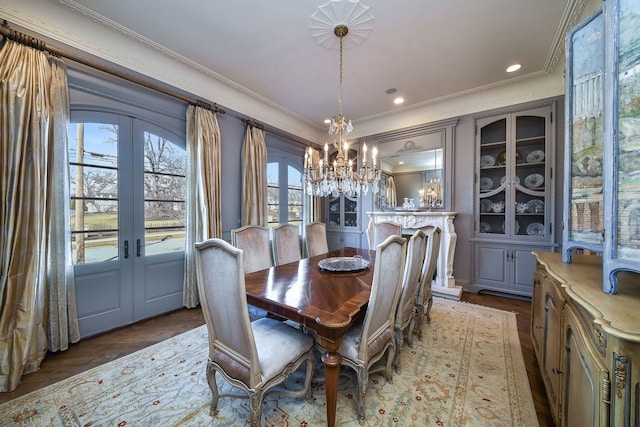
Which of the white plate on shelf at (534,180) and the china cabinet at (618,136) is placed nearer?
the china cabinet at (618,136)

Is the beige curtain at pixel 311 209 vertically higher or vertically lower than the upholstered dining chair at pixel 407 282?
higher

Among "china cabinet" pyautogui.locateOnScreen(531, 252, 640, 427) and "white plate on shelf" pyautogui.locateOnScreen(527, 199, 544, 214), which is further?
"white plate on shelf" pyautogui.locateOnScreen(527, 199, 544, 214)

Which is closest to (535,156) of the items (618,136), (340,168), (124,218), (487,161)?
(487,161)

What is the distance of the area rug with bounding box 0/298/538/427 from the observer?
1438 millimetres

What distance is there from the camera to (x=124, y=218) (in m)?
2.58

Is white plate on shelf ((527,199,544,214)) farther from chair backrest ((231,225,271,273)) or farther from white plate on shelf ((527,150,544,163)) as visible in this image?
chair backrest ((231,225,271,273))

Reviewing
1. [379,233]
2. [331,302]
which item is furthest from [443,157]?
[331,302]

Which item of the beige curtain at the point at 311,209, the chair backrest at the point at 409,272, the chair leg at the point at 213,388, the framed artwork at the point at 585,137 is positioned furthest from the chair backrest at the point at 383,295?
the beige curtain at the point at 311,209

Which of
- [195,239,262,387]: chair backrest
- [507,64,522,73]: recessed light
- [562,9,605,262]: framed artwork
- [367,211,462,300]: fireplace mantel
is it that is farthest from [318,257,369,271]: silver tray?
[507,64,522,73]: recessed light

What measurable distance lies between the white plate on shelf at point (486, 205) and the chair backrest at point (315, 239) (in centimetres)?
255

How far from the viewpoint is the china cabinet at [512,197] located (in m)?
3.29

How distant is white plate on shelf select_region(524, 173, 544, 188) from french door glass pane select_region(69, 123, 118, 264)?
526 centimetres

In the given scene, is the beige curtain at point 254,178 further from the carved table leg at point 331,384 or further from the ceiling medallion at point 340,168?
the carved table leg at point 331,384

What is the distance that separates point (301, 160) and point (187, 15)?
114 inches
